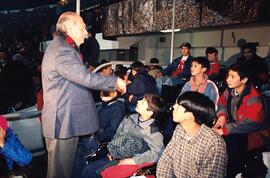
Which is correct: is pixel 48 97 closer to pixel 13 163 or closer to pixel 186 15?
pixel 13 163

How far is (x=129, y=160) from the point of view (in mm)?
3277

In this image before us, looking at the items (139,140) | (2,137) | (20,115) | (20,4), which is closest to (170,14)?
(20,115)

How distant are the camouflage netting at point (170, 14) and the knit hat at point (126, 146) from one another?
526 centimetres

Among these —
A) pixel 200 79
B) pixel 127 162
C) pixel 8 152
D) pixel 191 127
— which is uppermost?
pixel 200 79

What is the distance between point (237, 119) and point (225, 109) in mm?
293

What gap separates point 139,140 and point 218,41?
252 inches

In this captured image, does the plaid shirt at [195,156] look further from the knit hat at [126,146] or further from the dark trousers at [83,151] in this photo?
the dark trousers at [83,151]

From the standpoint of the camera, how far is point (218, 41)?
8.98 metres

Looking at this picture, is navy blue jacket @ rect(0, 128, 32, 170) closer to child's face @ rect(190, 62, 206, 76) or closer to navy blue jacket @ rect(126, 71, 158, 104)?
navy blue jacket @ rect(126, 71, 158, 104)

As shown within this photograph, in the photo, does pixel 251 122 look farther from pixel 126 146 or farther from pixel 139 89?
pixel 139 89

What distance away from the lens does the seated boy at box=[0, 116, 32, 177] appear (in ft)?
9.33

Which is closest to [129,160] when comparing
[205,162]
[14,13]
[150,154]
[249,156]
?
[150,154]

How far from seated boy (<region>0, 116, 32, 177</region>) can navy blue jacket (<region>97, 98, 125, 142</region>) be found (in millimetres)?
1308

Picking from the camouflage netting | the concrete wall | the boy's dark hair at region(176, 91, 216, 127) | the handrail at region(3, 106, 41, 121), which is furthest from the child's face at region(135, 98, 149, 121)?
the concrete wall
